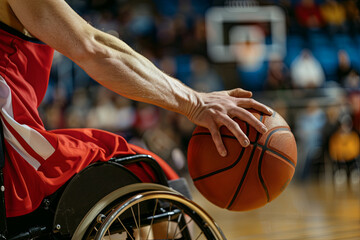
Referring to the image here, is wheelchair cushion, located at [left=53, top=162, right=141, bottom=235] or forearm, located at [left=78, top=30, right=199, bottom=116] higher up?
forearm, located at [left=78, top=30, right=199, bottom=116]

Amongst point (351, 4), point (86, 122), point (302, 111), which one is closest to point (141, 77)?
point (86, 122)

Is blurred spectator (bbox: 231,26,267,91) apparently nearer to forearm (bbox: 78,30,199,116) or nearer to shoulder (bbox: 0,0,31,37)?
forearm (bbox: 78,30,199,116)

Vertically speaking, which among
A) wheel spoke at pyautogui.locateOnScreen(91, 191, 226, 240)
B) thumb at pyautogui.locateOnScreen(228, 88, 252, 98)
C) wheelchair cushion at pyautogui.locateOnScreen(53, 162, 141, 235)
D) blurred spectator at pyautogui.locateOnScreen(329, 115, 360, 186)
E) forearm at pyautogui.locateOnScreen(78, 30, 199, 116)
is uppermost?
forearm at pyautogui.locateOnScreen(78, 30, 199, 116)

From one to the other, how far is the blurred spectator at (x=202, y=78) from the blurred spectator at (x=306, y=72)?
1.22 m

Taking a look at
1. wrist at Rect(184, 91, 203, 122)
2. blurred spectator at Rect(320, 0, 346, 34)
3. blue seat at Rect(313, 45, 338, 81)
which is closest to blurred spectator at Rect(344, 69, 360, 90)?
blue seat at Rect(313, 45, 338, 81)

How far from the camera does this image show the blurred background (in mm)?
6387

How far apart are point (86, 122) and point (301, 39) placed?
3972 mm

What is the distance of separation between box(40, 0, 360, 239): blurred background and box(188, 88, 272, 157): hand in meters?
4.03

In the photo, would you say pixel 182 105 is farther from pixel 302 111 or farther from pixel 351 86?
pixel 351 86

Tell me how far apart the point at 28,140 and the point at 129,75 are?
32cm

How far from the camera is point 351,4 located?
8.52 meters

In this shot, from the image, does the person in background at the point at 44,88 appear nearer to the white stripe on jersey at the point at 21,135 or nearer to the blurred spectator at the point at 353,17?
the white stripe on jersey at the point at 21,135

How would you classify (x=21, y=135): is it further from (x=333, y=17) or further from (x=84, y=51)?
(x=333, y=17)

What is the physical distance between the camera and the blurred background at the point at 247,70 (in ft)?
21.0
